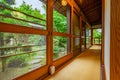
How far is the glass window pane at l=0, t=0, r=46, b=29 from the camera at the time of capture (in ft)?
5.48

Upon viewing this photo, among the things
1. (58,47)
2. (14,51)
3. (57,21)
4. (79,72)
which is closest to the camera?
(14,51)

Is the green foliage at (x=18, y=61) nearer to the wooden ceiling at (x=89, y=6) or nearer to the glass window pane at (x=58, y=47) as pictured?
the glass window pane at (x=58, y=47)

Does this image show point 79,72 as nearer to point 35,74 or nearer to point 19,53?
point 35,74

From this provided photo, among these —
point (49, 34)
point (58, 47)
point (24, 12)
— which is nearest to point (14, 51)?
point (24, 12)

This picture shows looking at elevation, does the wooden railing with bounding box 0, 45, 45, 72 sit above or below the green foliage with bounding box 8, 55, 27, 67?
above

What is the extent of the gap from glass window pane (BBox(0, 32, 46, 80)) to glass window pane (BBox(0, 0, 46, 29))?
20cm

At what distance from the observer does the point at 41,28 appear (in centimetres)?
250

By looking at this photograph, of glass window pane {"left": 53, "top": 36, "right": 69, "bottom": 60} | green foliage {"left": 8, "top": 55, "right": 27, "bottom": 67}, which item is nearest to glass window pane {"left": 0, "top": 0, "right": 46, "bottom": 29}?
green foliage {"left": 8, "top": 55, "right": 27, "bottom": 67}

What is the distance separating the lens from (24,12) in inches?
81.7

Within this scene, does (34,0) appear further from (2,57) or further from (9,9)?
(2,57)

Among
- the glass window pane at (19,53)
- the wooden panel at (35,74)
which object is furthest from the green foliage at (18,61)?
the wooden panel at (35,74)

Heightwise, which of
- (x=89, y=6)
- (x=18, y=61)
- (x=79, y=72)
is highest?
(x=89, y=6)

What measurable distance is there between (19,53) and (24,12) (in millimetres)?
663

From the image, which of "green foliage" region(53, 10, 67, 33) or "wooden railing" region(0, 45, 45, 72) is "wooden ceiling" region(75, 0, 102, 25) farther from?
"wooden railing" region(0, 45, 45, 72)
